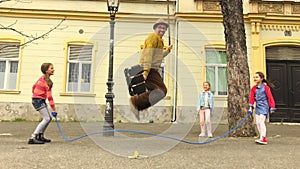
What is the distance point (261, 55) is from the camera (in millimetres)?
12516

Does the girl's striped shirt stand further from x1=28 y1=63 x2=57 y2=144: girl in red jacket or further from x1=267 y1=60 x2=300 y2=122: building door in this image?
x1=267 y1=60 x2=300 y2=122: building door

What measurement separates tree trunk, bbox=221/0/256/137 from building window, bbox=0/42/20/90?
31.8 feet

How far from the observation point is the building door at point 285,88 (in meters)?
12.5

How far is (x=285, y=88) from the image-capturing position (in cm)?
1269

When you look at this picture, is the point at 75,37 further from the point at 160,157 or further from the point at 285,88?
the point at 285,88

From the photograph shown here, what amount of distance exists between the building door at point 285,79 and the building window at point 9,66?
39.0 ft

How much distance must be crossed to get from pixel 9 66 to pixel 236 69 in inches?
406

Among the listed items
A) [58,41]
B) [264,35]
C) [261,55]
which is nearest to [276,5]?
[264,35]

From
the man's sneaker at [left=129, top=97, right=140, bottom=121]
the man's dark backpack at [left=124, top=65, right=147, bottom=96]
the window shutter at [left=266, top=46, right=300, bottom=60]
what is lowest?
the man's sneaker at [left=129, top=97, right=140, bottom=121]

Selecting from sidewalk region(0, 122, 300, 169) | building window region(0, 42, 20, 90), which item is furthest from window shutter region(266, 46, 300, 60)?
building window region(0, 42, 20, 90)

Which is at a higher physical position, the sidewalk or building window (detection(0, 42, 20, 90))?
building window (detection(0, 42, 20, 90))

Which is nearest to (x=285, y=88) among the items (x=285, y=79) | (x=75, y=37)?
(x=285, y=79)

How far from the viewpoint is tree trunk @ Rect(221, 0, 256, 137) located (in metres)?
7.04

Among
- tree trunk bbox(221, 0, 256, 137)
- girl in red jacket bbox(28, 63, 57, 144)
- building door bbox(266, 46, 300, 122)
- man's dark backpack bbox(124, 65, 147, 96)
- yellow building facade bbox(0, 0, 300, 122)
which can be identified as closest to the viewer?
man's dark backpack bbox(124, 65, 147, 96)
